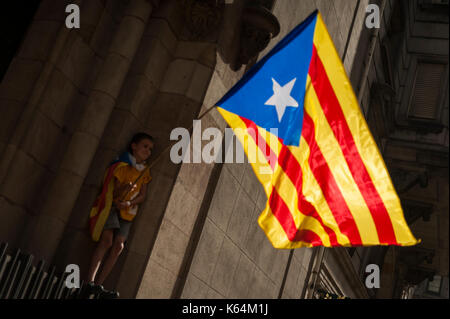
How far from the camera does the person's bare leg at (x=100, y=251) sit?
6938mm

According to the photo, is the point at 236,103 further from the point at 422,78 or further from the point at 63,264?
the point at 422,78

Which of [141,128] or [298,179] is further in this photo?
[141,128]

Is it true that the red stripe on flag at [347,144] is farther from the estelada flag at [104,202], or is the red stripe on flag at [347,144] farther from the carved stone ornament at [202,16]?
the estelada flag at [104,202]

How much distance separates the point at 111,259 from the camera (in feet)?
23.6

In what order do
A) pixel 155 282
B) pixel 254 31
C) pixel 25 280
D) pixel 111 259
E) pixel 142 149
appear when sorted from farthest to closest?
pixel 254 31, pixel 155 282, pixel 142 149, pixel 111 259, pixel 25 280

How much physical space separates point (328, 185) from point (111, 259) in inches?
110

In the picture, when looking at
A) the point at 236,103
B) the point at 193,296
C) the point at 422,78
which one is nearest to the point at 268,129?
the point at 236,103

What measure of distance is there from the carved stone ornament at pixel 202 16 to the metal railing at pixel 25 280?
4252 millimetres

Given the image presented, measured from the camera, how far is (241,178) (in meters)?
9.82

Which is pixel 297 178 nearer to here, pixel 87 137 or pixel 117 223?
pixel 117 223

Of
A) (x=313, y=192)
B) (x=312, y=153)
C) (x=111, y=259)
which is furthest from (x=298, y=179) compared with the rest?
(x=111, y=259)

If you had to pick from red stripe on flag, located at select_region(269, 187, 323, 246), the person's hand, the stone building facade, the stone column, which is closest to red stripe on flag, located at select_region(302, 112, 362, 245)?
red stripe on flag, located at select_region(269, 187, 323, 246)

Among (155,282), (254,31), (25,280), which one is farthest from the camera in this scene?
(254,31)

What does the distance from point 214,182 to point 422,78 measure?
53.3ft
